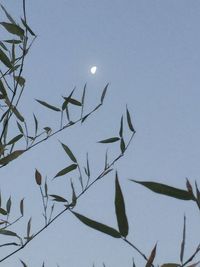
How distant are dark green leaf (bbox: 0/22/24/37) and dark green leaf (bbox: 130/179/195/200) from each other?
38.8 inches

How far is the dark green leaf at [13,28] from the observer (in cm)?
166

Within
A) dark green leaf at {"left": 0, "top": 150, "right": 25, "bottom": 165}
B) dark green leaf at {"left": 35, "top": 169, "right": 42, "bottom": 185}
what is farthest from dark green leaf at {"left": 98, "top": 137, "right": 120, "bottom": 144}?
dark green leaf at {"left": 0, "top": 150, "right": 25, "bottom": 165}

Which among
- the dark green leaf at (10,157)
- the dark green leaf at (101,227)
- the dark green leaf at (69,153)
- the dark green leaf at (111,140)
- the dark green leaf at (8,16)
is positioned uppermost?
the dark green leaf at (8,16)

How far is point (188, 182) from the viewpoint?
92 cm

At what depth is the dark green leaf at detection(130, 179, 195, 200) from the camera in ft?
2.80

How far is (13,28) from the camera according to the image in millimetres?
1669

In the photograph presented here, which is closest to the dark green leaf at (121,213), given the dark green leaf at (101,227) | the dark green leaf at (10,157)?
the dark green leaf at (101,227)

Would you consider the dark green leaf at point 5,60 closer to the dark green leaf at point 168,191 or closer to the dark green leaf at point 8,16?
the dark green leaf at point 8,16

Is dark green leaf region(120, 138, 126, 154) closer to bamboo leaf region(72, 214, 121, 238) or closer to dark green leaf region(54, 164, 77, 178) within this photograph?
dark green leaf region(54, 164, 77, 178)

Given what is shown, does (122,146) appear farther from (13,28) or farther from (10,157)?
(13,28)

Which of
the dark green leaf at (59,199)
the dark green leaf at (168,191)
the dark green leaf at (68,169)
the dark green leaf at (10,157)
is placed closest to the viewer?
the dark green leaf at (168,191)

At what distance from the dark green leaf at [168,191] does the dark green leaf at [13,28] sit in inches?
38.8

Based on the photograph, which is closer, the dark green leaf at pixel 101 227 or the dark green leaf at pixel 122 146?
the dark green leaf at pixel 101 227

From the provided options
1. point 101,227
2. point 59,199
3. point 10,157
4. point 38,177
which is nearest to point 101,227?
point 101,227
